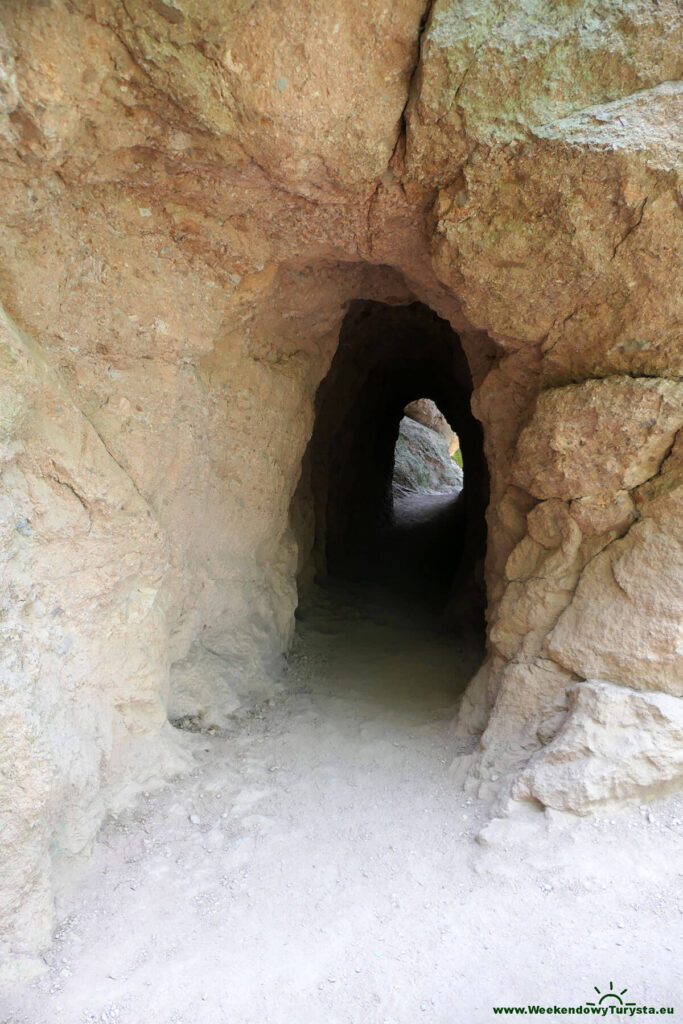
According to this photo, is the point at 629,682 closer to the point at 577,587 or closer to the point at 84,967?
the point at 577,587

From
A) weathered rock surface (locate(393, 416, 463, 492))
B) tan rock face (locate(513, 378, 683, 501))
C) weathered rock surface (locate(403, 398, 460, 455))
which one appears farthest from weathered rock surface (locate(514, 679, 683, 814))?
weathered rock surface (locate(403, 398, 460, 455))

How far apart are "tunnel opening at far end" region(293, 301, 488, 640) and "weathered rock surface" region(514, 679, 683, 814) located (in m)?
2.56

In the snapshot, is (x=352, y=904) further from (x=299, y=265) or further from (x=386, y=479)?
(x=386, y=479)

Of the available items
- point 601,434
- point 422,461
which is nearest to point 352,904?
point 601,434

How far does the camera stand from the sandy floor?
6.21ft

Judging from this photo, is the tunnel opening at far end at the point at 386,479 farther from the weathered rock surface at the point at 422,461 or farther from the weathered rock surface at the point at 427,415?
the weathered rock surface at the point at 427,415

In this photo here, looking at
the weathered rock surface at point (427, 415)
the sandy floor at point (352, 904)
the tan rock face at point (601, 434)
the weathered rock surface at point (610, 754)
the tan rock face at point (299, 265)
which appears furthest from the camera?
the weathered rock surface at point (427, 415)

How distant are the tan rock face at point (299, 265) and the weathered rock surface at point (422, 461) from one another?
10.0m

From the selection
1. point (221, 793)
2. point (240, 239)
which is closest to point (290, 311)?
point (240, 239)

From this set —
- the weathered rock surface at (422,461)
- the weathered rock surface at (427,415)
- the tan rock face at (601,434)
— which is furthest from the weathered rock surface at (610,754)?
the weathered rock surface at (427,415)

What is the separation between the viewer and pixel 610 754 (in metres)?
2.42

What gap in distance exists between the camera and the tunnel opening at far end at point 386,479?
6.08 meters

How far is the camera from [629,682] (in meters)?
2.56

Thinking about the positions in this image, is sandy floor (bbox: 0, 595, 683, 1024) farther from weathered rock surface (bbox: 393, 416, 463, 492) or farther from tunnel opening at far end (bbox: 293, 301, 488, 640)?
weathered rock surface (bbox: 393, 416, 463, 492)
